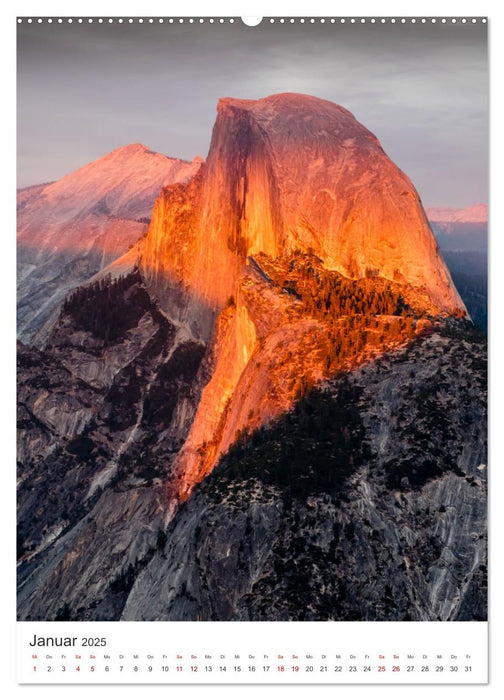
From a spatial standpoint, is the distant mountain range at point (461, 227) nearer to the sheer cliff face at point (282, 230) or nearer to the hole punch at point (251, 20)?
the sheer cliff face at point (282, 230)

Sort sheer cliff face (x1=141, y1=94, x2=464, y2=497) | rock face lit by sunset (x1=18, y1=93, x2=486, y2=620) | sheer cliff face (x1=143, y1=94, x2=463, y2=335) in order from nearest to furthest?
1. rock face lit by sunset (x1=18, y1=93, x2=486, y2=620)
2. sheer cliff face (x1=141, y1=94, x2=464, y2=497)
3. sheer cliff face (x1=143, y1=94, x2=463, y2=335)
